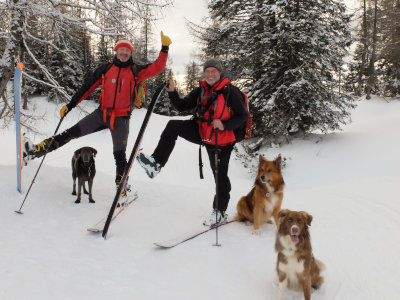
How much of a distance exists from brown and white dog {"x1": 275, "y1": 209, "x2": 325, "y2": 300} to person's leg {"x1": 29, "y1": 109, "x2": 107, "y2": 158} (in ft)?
10.9

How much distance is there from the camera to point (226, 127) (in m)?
4.04

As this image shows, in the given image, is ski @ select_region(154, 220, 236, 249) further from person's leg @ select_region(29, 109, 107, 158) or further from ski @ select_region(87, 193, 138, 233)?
person's leg @ select_region(29, 109, 107, 158)

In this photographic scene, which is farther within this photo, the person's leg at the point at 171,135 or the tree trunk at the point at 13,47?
the tree trunk at the point at 13,47

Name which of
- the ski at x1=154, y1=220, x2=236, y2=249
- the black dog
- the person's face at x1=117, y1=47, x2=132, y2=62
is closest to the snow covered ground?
the ski at x1=154, y1=220, x2=236, y2=249

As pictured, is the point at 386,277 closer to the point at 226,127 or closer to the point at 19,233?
the point at 226,127

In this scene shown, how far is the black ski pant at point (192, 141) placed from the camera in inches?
164

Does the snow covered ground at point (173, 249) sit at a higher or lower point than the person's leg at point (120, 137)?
lower

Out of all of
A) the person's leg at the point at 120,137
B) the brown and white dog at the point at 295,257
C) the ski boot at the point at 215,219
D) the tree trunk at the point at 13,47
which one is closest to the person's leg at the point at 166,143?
the person's leg at the point at 120,137

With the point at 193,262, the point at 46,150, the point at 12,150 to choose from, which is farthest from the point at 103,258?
Answer: the point at 12,150

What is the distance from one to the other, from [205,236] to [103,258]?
4.63 ft

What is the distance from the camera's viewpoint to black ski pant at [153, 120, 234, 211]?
4172 mm

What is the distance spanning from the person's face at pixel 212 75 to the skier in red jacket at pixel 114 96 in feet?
2.45

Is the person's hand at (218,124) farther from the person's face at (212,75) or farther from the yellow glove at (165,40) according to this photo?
the yellow glove at (165,40)

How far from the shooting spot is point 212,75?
4.20 metres
